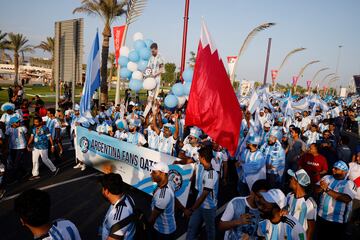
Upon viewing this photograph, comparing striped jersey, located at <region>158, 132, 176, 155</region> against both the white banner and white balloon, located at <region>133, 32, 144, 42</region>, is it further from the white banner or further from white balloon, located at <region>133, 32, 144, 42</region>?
white balloon, located at <region>133, 32, 144, 42</region>

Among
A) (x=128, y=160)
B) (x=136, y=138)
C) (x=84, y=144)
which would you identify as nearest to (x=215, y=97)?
(x=128, y=160)

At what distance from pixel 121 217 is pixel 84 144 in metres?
5.62

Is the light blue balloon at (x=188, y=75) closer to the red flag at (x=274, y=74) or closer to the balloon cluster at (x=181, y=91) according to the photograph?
the balloon cluster at (x=181, y=91)

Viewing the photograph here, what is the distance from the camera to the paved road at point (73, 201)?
4887mm

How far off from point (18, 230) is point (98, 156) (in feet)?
9.54

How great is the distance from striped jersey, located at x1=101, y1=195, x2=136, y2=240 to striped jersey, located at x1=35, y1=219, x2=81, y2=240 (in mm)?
351

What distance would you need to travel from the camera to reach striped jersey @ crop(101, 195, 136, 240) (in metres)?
2.62

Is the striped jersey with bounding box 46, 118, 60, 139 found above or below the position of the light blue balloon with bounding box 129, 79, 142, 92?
below

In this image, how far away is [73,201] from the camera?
6.00 meters

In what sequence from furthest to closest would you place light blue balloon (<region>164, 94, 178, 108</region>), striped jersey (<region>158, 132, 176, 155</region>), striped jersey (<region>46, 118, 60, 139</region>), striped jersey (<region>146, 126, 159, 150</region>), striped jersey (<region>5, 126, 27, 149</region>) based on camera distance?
1. light blue balloon (<region>164, 94, 178, 108</region>)
2. striped jersey (<region>46, 118, 60, 139</region>)
3. striped jersey (<region>146, 126, 159, 150</region>)
4. striped jersey (<region>5, 126, 27, 149</region>)
5. striped jersey (<region>158, 132, 176, 155</region>)

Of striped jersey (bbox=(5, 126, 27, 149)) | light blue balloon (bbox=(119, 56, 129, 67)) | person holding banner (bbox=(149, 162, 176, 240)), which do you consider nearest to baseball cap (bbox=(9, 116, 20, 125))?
striped jersey (bbox=(5, 126, 27, 149))

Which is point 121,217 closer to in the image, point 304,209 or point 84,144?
point 304,209

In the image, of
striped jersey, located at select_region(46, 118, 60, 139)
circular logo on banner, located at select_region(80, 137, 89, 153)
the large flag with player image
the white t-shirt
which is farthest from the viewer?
striped jersey, located at select_region(46, 118, 60, 139)

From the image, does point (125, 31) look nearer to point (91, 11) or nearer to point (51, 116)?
point (91, 11)
